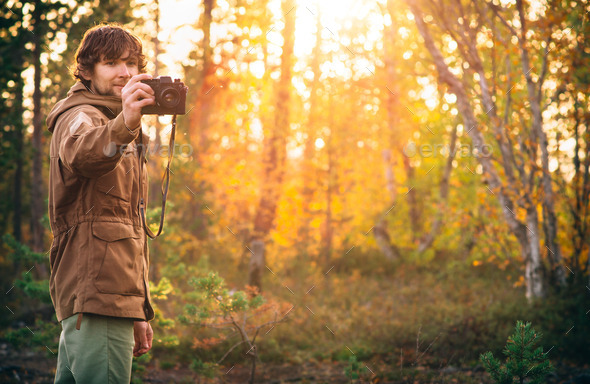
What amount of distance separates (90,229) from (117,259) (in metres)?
0.15

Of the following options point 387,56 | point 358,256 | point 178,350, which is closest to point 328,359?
point 178,350

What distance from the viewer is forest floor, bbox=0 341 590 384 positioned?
4.85 meters

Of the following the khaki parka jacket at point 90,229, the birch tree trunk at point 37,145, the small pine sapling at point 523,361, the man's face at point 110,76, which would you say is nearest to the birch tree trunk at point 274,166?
the birch tree trunk at point 37,145

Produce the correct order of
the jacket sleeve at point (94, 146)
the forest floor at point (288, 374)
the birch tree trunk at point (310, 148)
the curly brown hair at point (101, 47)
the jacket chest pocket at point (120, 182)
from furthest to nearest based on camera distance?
the birch tree trunk at point (310, 148) → the forest floor at point (288, 374) → the curly brown hair at point (101, 47) → the jacket chest pocket at point (120, 182) → the jacket sleeve at point (94, 146)

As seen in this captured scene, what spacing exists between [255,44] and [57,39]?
20.2 feet

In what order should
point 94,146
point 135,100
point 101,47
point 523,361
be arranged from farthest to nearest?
point 523,361 < point 101,47 < point 135,100 < point 94,146

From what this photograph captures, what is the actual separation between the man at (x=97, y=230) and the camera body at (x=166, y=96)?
9cm

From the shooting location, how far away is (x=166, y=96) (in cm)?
197

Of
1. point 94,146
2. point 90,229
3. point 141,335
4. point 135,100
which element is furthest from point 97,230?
point 141,335

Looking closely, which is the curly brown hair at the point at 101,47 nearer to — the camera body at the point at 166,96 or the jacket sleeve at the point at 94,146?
the camera body at the point at 166,96

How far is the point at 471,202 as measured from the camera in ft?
37.4

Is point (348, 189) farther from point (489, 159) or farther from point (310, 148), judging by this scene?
point (489, 159)

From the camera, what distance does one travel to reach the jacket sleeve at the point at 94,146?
1.66 metres

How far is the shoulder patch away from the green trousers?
70cm
